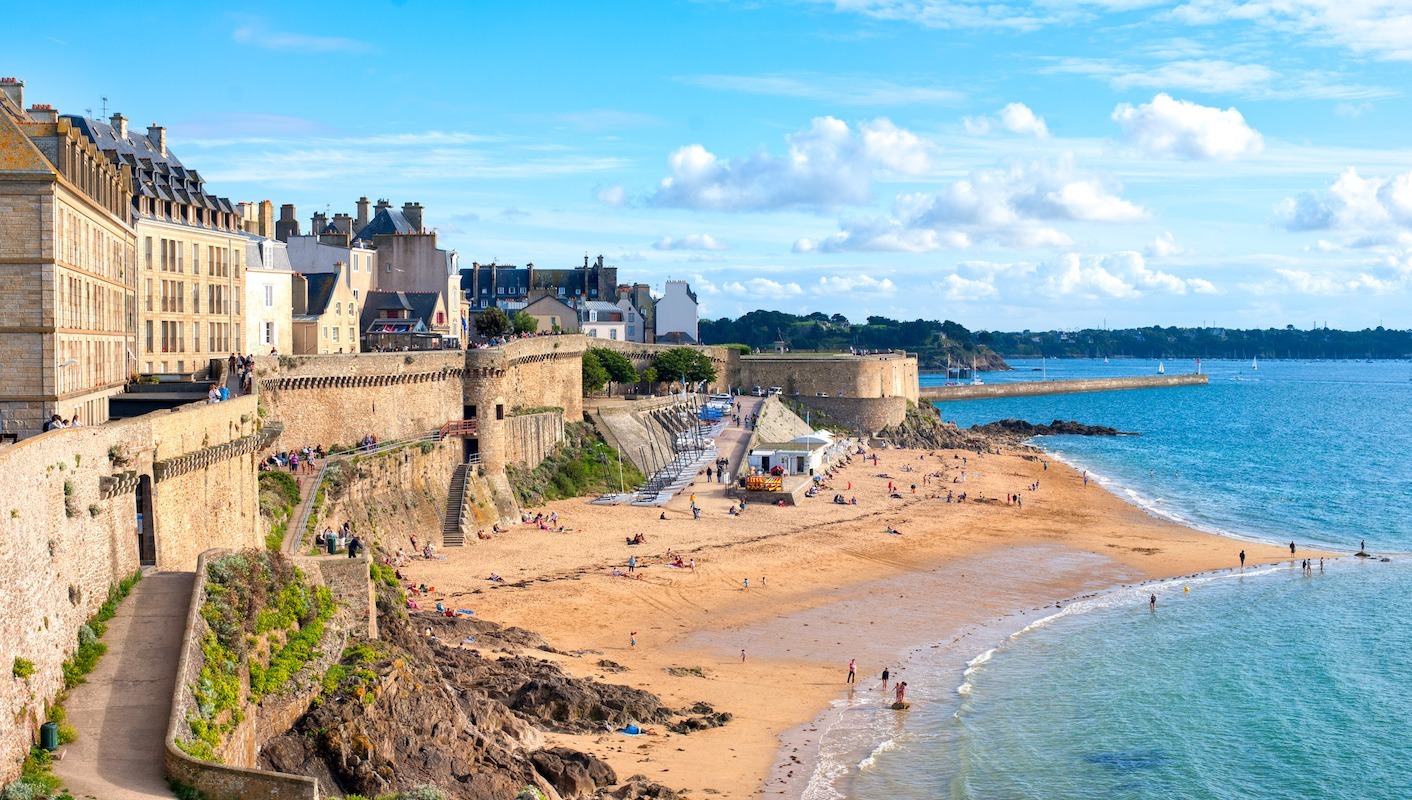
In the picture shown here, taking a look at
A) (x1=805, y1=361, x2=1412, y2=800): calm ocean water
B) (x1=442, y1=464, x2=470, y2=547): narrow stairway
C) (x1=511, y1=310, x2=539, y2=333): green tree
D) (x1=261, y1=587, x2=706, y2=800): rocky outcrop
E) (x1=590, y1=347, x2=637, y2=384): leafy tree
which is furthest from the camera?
(x1=511, y1=310, x2=539, y2=333): green tree

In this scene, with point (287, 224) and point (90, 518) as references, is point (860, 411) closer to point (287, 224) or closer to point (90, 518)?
point (287, 224)

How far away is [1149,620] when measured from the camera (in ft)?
119

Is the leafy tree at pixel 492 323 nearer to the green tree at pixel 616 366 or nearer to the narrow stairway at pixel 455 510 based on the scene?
the green tree at pixel 616 366

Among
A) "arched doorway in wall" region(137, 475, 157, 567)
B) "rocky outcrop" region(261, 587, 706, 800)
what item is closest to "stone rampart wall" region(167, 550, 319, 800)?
"rocky outcrop" region(261, 587, 706, 800)

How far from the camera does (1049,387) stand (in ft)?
508

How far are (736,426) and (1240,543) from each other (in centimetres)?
2846

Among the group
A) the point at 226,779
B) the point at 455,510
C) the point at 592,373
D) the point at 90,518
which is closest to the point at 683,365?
the point at 592,373

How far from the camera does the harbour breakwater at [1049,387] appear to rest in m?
139

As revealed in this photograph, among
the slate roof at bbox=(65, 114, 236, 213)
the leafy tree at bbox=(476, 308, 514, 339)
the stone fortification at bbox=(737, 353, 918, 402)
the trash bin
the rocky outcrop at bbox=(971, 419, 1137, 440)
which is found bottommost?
the rocky outcrop at bbox=(971, 419, 1137, 440)

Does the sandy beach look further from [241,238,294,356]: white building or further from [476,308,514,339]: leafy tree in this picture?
[476,308,514,339]: leafy tree

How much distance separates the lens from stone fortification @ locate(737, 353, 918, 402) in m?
83.8

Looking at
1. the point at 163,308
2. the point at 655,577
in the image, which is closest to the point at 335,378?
the point at 163,308

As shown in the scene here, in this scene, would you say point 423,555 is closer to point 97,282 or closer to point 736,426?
point 97,282

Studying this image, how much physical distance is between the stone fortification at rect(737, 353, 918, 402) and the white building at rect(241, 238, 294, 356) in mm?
45658
